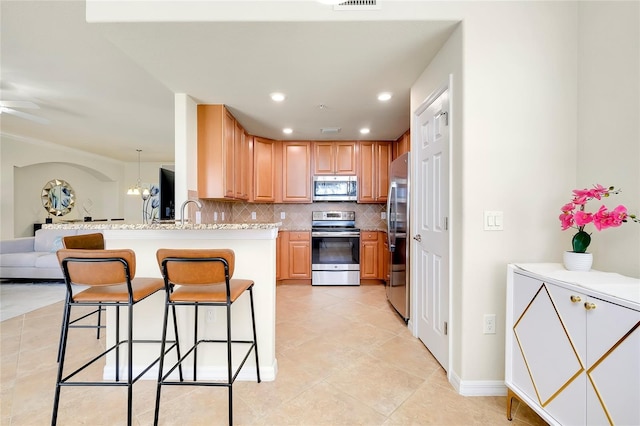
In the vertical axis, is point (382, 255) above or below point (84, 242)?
below

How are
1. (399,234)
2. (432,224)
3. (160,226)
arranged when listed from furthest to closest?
(399,234) < (432,224) < (160,226)

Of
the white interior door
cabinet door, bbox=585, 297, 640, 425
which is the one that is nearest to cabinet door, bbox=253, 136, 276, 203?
the white interior door

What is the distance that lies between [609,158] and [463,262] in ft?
3.10

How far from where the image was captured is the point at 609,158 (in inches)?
59.2

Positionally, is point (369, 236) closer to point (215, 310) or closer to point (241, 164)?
point (241, 164)

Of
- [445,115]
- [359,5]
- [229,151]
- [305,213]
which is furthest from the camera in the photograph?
[305,213]

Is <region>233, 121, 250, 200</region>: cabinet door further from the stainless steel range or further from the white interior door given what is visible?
the white interior door

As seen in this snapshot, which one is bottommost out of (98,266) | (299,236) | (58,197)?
(299,236)

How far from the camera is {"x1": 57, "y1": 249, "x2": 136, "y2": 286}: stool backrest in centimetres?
140

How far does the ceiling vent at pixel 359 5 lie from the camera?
1644 millimetres

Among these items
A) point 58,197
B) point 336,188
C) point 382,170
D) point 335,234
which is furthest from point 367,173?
point 58,197

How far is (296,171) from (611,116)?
356cm

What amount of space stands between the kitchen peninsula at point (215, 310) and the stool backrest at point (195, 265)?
1.36ft

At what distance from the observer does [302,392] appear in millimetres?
1745
